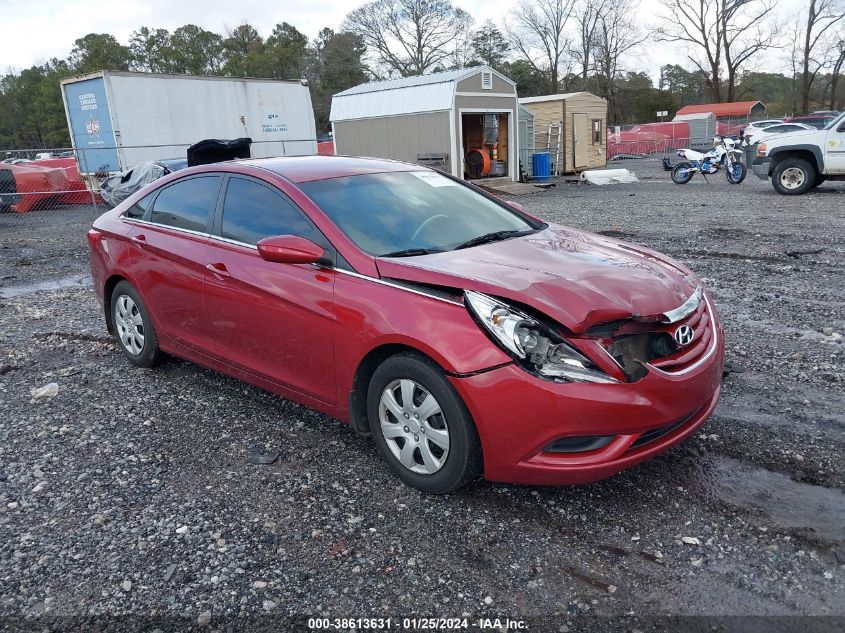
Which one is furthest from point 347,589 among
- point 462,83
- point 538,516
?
point 462,83

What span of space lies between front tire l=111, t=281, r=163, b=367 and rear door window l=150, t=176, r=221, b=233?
0.63m

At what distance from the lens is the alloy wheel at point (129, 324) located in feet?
16.0

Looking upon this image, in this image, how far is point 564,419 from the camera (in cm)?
267

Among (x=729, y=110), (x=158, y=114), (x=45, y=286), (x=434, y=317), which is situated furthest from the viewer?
(x=729, y=110)

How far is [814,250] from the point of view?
27.5 feet

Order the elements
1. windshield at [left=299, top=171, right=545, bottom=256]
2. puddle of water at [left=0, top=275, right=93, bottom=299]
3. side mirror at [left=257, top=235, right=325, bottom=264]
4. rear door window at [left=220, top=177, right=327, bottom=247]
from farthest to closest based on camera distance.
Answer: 1. puddle of water at [left=0, top=275, right=93, bottom=299]
2. rear door window at [left=220, top=177, right=327, bottom=247]
3. windshield at [left=299, top=171, right=545, bottom=256]
4. side mirror at [left=257, top=235, right=325, bottom=264]

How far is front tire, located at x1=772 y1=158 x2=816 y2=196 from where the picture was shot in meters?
14.4

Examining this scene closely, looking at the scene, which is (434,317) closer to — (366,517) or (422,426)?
(422,426)

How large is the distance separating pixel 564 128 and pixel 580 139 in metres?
1.15

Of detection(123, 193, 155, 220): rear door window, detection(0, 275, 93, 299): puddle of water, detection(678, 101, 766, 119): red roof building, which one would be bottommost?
detection(0, 275, 93, 299): puddle of water

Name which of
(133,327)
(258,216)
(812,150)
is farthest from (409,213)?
(812,150)

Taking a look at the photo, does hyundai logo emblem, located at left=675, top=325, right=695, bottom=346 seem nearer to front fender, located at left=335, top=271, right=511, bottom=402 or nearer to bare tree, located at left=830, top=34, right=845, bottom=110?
front fender, located at left=335, top=271, right=511, bottom=402

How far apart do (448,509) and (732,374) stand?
2.49m

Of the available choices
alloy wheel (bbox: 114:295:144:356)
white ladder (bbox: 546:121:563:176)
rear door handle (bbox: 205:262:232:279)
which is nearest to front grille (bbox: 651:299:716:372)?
rear door handle (bbox: 205:262:232:279)
